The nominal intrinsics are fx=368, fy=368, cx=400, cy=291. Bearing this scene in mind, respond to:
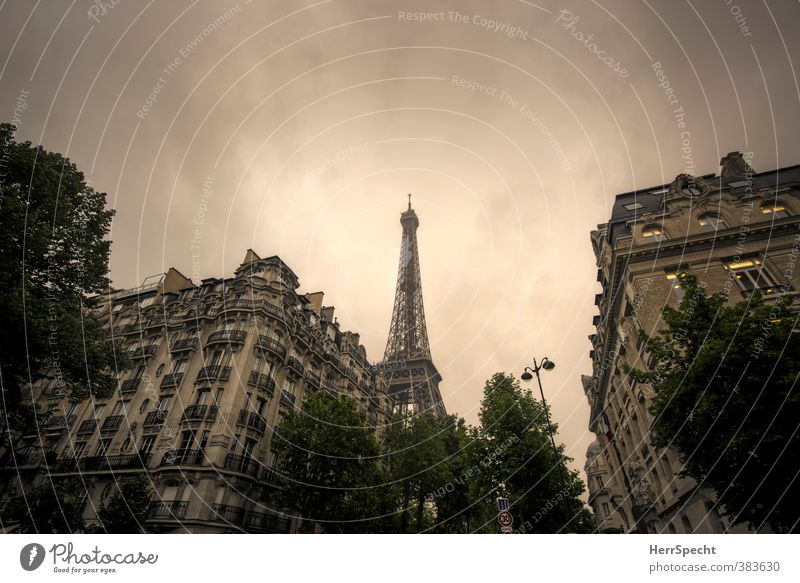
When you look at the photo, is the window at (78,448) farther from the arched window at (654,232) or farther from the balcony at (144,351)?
the arched window at (654,232)

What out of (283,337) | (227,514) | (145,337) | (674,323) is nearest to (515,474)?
(674,323)

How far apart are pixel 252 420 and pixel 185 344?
35.2 feet

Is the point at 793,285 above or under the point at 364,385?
under

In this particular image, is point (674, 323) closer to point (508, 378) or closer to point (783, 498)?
point (783, 498)

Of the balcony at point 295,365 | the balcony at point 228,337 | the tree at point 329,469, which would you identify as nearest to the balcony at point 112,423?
the balcony at point 228,337

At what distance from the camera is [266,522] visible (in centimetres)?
2623

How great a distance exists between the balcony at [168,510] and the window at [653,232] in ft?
120

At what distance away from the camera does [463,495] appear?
118 feet

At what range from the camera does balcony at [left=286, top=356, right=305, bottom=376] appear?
34.3m

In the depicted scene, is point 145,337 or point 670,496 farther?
point 145,337
